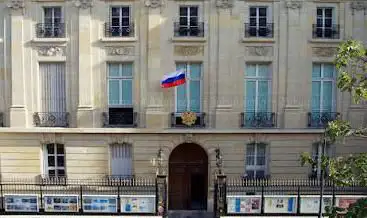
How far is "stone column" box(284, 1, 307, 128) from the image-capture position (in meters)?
18.2

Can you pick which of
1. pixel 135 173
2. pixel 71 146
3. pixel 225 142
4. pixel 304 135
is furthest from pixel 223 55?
pixel 71 146

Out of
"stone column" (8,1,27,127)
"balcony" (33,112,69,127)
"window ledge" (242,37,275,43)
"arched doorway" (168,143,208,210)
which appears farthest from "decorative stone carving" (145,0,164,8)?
"arched doorway" (168,143,208,210)

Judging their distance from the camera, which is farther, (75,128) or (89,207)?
(75,128)

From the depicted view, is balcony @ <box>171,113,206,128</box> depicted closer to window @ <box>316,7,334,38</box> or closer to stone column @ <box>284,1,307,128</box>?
stone column @ <box>284,1,307,128</box>

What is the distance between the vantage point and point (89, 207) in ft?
53.6

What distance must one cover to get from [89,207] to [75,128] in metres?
3.85

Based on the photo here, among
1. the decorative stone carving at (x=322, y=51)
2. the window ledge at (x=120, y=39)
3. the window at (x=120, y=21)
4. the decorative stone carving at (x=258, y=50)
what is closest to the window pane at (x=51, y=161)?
the window ledge at (x=120, y=39)

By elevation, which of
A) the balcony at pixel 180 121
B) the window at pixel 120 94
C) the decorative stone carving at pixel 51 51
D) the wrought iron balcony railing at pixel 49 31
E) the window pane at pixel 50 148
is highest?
the wrought iron balcony railing at pixel 49 31

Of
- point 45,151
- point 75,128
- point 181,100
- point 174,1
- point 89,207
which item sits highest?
point 174,1

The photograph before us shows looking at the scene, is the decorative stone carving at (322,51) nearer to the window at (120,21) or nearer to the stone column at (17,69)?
the window at (120,21)

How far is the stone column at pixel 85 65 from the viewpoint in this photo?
708 inches

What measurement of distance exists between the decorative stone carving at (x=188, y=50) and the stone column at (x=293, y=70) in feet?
13.3

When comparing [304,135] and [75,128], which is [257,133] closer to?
[304,135]

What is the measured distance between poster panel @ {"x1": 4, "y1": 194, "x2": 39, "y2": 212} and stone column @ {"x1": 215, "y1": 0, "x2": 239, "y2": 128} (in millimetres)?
8507
